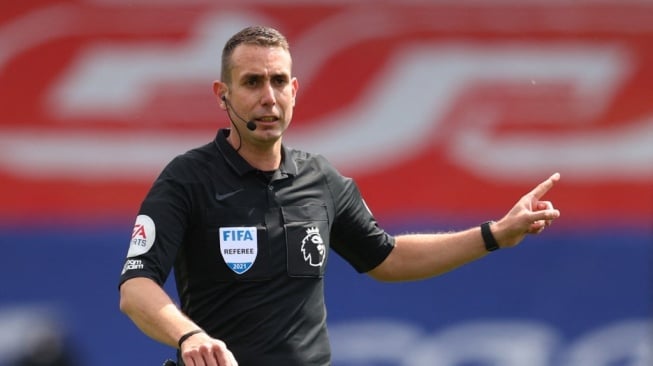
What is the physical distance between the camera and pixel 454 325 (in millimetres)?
6453

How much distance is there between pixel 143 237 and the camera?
12.2 ft

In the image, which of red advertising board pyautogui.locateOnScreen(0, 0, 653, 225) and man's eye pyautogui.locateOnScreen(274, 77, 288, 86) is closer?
man's eye pyautogui.locateOnScreen(274, 77, 288, 86)

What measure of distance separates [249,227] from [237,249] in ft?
0.29

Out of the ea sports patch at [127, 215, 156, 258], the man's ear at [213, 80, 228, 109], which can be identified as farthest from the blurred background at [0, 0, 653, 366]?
the ea sports patch at [127, 215, 156, 258]

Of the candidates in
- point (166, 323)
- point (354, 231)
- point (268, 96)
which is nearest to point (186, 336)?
point (166, 323)

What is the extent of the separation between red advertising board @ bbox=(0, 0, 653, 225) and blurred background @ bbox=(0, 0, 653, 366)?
0.03ft

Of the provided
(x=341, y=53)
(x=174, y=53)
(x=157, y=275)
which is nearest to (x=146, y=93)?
(x=174, y=53)

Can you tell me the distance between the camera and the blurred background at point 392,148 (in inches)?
250

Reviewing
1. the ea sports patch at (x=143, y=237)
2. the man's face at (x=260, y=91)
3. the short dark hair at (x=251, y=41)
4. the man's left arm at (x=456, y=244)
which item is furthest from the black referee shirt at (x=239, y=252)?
the man's left arm at (x=456, y=244)

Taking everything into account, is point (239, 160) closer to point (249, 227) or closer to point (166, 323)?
point (249, 227)

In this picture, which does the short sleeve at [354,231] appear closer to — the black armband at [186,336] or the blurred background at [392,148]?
the black armband at [186,336]

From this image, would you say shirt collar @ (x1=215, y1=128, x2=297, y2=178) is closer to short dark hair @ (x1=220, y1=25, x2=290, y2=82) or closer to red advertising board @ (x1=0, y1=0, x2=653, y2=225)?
short dark hair @ (x1=220, y1=25, x2=290, y2=82)

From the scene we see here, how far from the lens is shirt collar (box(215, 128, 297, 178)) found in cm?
394

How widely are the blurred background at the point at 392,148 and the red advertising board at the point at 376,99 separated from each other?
10mm
